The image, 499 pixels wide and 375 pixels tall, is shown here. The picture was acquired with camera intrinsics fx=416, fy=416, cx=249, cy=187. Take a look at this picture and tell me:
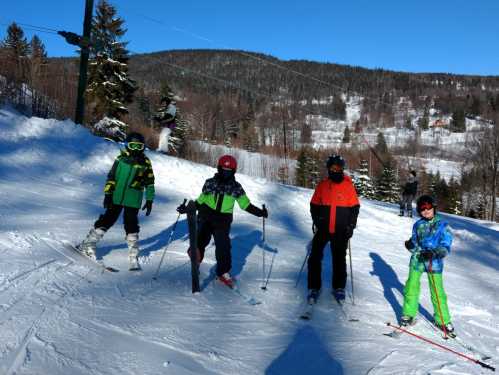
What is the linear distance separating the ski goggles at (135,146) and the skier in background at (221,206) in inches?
42.0

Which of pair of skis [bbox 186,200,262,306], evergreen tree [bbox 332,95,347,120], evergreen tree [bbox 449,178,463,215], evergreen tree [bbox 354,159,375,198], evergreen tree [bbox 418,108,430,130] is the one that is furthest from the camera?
evergreen tree [bbox 418,108,430,130]

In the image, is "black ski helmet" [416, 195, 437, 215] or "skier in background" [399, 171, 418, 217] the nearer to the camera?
"black ski helmet" [416, 195, 437, 215]

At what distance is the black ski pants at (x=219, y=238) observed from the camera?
554 cm

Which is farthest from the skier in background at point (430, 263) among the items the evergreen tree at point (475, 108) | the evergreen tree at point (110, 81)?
the evergreen tree at point (475, 108)

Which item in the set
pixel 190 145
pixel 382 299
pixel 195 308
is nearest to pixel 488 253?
pixel 382 299

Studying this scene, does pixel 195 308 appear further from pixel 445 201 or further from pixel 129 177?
pixel 445 201

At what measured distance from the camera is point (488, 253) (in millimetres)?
12125

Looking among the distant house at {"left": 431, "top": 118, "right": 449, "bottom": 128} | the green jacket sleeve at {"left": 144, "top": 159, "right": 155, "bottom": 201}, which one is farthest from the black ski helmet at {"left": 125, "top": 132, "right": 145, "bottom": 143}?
the distant house at {"left": 431, "top": 118, "right": 449, "bottom": 128}

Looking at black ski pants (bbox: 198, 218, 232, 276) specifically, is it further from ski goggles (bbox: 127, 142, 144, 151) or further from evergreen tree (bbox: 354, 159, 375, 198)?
evergreen tree (bbox: 354, 159, 375, 198)

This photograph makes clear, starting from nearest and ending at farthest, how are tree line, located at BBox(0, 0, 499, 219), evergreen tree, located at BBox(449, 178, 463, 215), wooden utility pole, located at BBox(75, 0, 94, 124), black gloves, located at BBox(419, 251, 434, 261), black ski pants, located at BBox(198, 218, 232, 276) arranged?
black gloves, located at BBox(419, 251, 434, 261) → black ski pants, located at BBox(198, 218, 232, 276) → wooden utility pole, located at BBox(75, 0, 94, 124) → tree line, located at BBox(0, 0, 499, 219) → evergreen tree, located at BBox(449, 178, 463, 215)

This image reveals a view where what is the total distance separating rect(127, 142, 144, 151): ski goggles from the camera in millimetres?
5695

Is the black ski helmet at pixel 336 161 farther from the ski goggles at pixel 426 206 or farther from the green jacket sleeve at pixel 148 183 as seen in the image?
the green jacket sleeve at pixel 148 183

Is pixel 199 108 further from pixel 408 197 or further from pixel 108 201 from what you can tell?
pixel 108 201

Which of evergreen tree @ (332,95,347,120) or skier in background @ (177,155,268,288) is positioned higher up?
evergreen tree @ (332,95,347,120)
